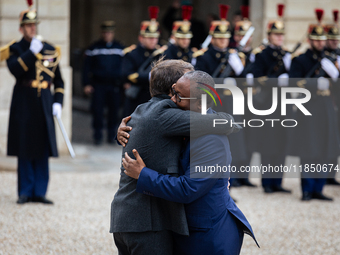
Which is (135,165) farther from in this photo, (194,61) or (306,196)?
(306,196)

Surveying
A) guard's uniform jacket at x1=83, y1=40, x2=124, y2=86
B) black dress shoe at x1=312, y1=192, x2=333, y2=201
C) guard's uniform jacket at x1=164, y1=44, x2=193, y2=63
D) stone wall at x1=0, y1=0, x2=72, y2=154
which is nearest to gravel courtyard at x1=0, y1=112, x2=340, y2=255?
black dress shoe at x1=312, y1=192, x2=333, y2=201

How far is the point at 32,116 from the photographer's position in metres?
5.44

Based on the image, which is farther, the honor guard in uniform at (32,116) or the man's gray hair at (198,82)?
the honor guard in uniform at (32,116)

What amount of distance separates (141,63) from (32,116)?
5.80ft

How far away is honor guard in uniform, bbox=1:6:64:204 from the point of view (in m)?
5.38

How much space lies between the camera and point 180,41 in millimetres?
6383

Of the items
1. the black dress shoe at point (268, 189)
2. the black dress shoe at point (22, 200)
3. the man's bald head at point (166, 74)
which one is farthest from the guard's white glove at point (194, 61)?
the man's bald head at point (166, 74)

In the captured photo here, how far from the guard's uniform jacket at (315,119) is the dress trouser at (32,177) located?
2670 mm

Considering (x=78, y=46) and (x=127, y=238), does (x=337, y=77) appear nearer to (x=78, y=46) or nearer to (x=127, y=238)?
(x=127, y=238)

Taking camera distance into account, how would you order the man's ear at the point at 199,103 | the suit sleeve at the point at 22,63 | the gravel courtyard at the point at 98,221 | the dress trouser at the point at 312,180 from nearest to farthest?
the man's ear at the point at 199,103
the gravel courtyard at the point at 98,221
the suit sleeve at the point at 22,63
the dress trouser at the point at 312,180

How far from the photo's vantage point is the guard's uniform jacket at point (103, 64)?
9.53 m

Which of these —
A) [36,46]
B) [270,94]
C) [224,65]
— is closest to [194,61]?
[224,65]

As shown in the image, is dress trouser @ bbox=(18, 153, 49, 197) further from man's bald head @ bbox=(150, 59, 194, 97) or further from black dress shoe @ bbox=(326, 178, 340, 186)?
black dress shoe @ bbox=(326, 178, 340, 186)

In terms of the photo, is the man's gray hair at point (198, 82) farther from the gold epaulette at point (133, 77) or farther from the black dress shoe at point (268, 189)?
the gold epaulette at point (133, 77)
